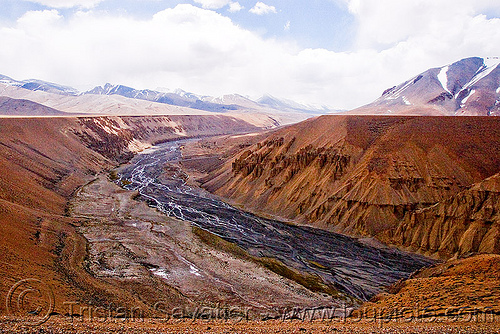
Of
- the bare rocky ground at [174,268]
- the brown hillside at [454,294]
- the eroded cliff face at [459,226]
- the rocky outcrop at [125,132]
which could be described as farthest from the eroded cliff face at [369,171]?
the rocky outcrop at [125,132]

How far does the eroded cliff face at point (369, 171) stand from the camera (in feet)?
154

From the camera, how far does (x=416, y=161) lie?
50688 millimetres

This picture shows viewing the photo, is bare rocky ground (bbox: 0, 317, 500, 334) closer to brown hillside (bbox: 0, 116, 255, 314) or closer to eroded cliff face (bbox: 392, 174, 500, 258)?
brown hillside (bbox: 0, 116, 255, 314)

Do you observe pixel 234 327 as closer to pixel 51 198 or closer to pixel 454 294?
pixel 454 294

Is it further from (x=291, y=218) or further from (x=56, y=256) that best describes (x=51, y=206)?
(x=291, y=218)

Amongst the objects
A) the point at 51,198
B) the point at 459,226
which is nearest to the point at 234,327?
the point at 459,226

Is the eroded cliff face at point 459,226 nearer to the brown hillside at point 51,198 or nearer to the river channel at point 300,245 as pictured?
the river channel at point 300,245

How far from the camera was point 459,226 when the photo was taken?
3784 cm

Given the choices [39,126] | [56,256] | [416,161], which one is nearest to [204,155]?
[39,126]

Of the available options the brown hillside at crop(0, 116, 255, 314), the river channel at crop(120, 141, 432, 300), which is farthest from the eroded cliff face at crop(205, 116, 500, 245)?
the brown hillside at crop(0, 116, 255, 314)

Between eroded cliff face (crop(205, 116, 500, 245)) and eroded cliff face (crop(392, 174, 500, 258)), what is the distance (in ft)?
11.2

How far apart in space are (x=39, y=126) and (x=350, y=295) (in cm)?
8582

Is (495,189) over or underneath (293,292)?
over

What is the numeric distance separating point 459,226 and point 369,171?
15.3 m
